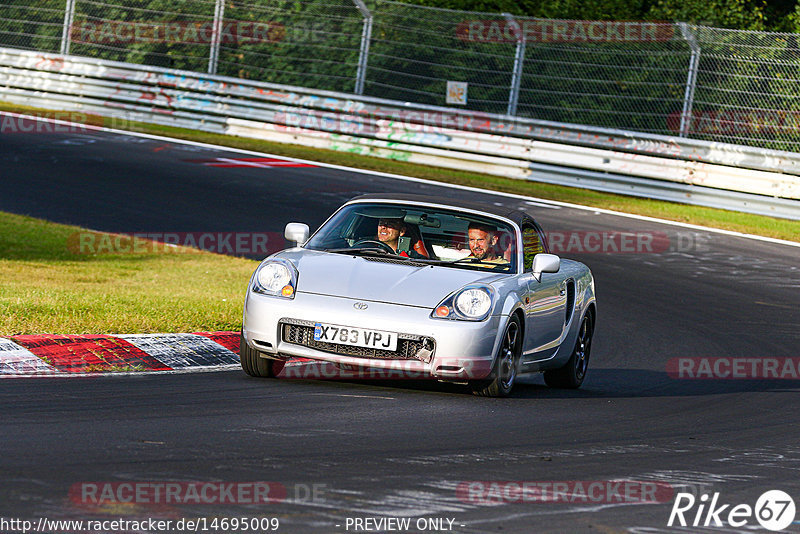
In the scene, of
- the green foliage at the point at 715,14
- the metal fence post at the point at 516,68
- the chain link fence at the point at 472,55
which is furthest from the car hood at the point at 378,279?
the green foliage at the point at 715,14

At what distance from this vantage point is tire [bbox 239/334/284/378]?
841cm

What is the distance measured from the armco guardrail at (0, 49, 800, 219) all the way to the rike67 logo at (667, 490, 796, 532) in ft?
46.9

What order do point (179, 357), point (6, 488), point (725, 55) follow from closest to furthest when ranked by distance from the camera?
point (6, 488) → point (179, 357) → point (725, 55)

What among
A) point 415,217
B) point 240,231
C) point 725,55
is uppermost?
point 725,55

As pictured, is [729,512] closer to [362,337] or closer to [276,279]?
[362,337]

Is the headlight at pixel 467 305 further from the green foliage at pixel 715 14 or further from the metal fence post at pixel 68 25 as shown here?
the green foliage at pixel 715 14

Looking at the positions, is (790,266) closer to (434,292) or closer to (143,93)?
(434,292)

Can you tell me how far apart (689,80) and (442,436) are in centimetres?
1499

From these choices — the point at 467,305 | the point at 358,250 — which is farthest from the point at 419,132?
the point at 467,305

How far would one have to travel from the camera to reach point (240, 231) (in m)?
15.9

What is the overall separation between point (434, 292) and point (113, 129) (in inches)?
677

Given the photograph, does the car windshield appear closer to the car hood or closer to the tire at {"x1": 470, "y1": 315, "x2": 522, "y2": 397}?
the car hood

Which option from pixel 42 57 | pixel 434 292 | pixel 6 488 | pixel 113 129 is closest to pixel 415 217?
pixel 434 292

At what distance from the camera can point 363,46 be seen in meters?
23.8
